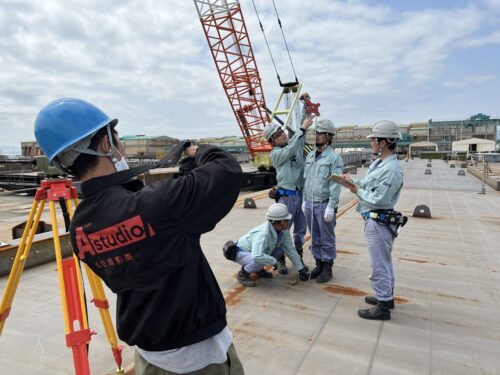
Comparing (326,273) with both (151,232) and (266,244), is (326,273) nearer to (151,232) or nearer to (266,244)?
(266,244)

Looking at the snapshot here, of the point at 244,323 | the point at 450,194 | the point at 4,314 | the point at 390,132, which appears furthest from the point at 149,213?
the point at 450,194

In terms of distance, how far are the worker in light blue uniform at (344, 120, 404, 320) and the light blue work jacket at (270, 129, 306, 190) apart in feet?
3.37

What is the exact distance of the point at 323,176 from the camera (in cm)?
373

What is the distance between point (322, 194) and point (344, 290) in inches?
40.8

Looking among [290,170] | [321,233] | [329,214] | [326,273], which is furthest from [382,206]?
[290,170]

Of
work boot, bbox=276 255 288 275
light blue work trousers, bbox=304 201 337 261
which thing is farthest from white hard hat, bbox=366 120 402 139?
work boot, bbox=276 255 288 275

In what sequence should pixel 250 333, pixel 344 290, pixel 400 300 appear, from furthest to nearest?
pixel 344 290 → pixel 400 300 → pixel 250 333

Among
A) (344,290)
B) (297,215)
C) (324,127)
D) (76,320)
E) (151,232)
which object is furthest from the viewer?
(297,215)

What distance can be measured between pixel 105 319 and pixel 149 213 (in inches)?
50.8

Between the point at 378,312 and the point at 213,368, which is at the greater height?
the point at 213,368

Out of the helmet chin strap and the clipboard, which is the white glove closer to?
the clipboard

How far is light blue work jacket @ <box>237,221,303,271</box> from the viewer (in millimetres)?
3443

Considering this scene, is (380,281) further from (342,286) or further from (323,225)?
(323,225)

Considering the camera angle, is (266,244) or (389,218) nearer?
(389,218)
